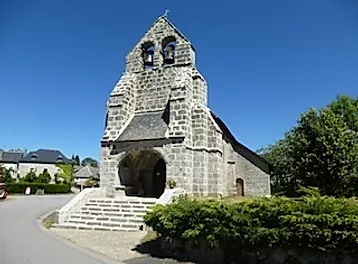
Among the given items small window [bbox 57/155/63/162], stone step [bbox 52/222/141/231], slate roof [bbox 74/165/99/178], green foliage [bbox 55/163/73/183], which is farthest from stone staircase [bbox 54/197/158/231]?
slate roof [bbox 74/165/99/178]

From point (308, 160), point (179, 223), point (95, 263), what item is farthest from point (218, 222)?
point (308, 160)

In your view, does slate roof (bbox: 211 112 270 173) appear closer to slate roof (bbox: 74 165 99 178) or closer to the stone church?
the stone church

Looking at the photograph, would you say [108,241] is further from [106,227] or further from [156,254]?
[106,227]

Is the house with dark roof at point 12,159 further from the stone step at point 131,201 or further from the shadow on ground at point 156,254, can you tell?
the shadow on ground at point 156,254

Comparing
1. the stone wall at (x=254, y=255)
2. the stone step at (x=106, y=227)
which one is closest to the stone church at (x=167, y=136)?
the stone step at (x=106, y=227)

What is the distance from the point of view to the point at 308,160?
20.1 metres

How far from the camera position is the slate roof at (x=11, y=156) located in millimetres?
60469

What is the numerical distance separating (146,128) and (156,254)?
1097 cm

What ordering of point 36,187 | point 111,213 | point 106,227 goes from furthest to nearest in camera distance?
point 36,187 < point 111,213 < point 106,227

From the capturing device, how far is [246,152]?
22.6m

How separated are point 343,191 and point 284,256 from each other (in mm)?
14661

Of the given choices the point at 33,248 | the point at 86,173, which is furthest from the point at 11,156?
the point at 33,248

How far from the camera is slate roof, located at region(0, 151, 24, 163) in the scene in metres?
60.5

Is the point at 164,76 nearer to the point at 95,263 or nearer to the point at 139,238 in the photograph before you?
the point at 139,238
